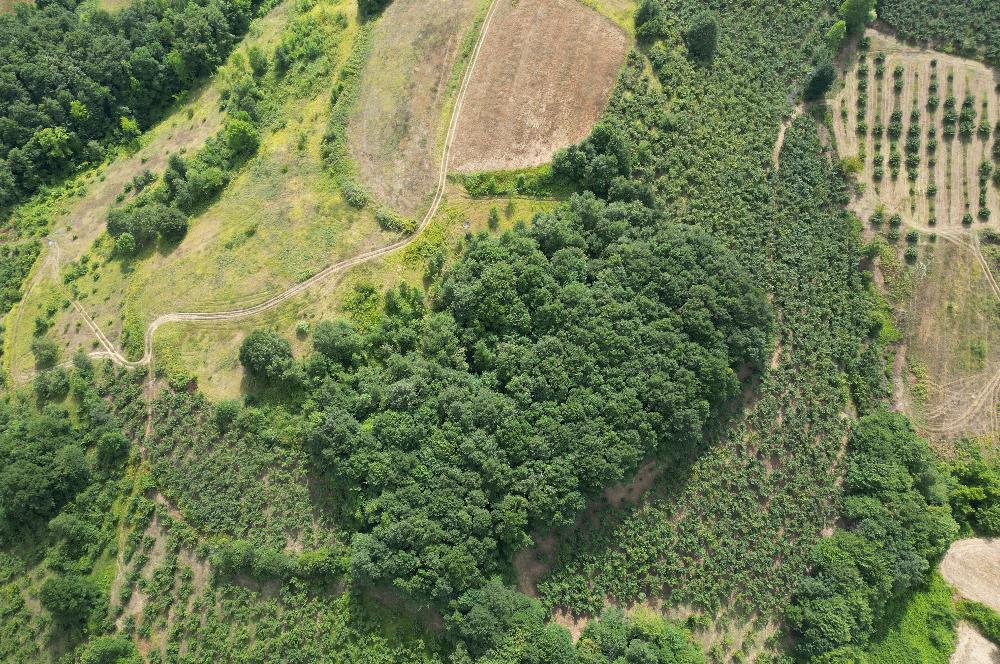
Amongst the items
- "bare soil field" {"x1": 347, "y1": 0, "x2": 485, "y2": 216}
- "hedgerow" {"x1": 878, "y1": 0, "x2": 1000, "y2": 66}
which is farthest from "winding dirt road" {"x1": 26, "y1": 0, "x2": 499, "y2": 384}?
"hedgerow" {"x1": 878, "y1": 0, "x2": 1000, "y2": 66}

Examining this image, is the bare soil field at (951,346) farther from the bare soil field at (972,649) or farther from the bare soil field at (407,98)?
the bare soil field at (407,98)

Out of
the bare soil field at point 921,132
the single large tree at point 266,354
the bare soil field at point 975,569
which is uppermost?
the single large tree at point 266,354

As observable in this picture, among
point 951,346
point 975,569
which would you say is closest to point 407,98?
point 951,346

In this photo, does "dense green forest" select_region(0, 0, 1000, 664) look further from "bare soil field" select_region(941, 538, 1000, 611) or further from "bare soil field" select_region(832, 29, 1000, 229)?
"bare soil field" select_region(832, 29, 1000, 229)

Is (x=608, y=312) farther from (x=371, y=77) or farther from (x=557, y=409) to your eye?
(x=371, y=77)

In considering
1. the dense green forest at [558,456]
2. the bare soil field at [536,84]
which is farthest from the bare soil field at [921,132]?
the bare soil field at [536,84]

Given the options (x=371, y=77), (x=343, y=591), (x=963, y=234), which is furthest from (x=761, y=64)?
(x=343, y=591)
